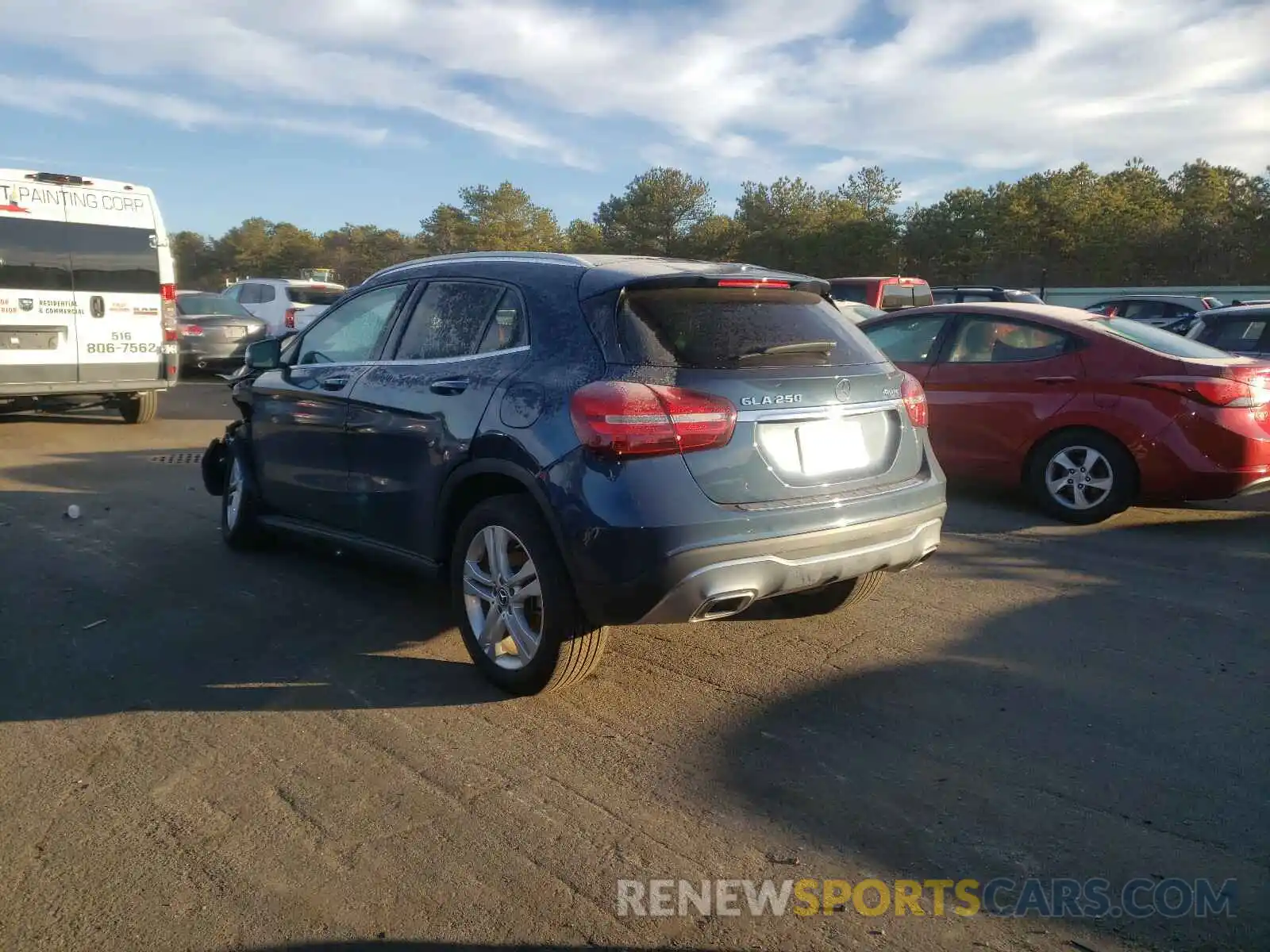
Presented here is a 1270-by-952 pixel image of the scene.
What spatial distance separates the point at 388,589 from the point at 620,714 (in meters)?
2.09

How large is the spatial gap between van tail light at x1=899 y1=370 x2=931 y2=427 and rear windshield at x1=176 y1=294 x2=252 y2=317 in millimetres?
15929

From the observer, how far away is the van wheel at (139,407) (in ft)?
41.1

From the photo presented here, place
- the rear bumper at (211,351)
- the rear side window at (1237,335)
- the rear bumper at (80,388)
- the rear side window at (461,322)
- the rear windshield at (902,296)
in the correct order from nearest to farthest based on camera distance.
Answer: the rear side window at (461,322)
the rear side window at (1237,335)
the rear bumper at (80,388)
the rear bumper at (211,351)
the rear windshield at (902,296)

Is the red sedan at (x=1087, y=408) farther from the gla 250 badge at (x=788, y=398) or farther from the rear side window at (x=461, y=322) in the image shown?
the rear side window at (x=461, y=322)

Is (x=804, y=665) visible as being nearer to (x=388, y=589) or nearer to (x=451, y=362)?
(x=451, y=362)

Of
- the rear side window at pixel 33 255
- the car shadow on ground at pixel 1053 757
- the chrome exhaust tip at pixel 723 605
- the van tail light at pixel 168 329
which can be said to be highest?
the rear side window at pixel 33 255

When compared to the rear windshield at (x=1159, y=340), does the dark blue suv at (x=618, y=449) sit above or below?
below

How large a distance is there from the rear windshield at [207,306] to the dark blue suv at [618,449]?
14699 millimetres

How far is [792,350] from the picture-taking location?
4.27 m

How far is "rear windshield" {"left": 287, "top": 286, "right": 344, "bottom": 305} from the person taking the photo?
20781 millimetres

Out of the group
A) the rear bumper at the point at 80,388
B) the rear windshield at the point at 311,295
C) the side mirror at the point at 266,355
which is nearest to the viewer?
the side mirror at the point at 266,355

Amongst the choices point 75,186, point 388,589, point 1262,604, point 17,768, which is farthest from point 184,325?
point 1262,604

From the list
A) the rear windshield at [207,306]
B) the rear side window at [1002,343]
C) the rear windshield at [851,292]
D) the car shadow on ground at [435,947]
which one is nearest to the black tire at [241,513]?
the car shadow on ground at [435,947]

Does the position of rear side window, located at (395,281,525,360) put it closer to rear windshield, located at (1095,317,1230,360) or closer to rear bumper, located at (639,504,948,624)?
rear bumper, located at (639,504,948,624)
